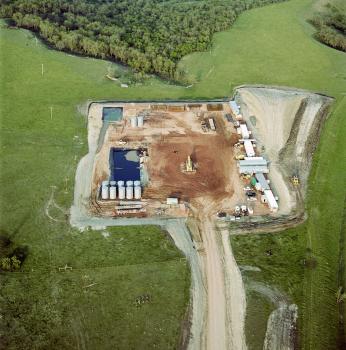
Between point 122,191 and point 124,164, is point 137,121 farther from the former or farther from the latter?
point 122,191

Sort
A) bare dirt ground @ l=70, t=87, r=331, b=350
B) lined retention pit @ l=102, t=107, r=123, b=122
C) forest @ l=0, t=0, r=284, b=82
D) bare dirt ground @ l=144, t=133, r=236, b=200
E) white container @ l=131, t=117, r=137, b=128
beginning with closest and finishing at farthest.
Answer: bare dirt ground @ l=70, t=87, r=331, b=350 < bare dirt ground @ l=144, t=133, r=236, b=200 < white container @ l=131, t=117, r=137, b=128 < lined retention pit @ l=102, t=107, r=123, b=122 < forest @ l=0, t=0, r=284, b=82

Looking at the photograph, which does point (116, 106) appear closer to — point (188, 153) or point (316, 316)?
point (188, 153)

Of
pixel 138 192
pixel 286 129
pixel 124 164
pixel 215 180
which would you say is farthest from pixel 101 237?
pixel 286 129

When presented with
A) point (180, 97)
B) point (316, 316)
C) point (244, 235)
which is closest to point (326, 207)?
point (244, 235)

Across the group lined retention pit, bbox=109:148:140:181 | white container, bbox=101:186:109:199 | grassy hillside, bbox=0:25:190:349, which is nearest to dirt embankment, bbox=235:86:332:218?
lined retention pit, bbox=109:148:140:181

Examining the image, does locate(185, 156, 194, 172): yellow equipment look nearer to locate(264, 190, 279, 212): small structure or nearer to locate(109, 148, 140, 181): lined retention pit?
locate(109, 148, 140, 181): lined retention pit

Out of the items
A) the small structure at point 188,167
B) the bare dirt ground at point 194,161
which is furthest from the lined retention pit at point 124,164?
the small structure at point 188,167
